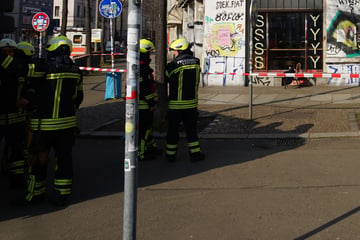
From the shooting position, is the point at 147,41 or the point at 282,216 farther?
the point at 147,41

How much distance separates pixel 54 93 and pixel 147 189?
1670 millimetres

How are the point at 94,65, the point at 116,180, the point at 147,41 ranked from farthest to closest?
the point at 94,65 → the point at 147,41 → the point at 116,180

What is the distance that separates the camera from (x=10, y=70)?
5.73 metres

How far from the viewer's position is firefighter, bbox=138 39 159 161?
25.7ft

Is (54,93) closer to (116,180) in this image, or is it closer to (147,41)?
(116,180)

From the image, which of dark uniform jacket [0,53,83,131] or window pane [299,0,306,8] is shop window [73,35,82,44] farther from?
dark uniform jacket [0,53,83,131]

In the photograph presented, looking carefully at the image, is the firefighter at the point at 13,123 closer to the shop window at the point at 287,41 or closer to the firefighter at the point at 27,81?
the firefighter at the point at 27,81

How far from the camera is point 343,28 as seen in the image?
18062 millimetres

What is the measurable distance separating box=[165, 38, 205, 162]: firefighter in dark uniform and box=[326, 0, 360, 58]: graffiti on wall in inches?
459

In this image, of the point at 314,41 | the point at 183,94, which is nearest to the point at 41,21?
the point at 314,41

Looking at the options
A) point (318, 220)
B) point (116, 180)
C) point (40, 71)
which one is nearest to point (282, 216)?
point (318, 220)

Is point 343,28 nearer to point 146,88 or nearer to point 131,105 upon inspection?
point 146,88

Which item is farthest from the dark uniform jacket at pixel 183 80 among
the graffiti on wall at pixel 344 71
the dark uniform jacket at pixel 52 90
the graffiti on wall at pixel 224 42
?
the graffiti on wall at pixel 344 71

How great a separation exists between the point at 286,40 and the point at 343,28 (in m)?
2.08
